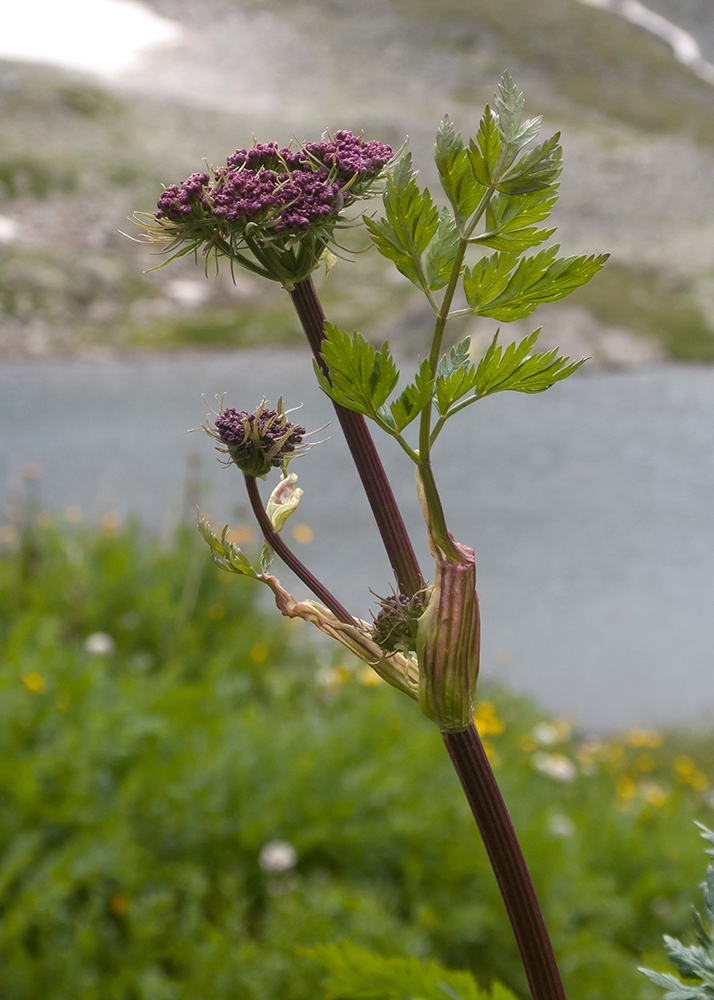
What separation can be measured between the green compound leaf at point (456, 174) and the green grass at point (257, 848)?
206 cm

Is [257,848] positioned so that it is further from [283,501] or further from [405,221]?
[405,221]

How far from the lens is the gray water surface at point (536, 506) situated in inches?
279

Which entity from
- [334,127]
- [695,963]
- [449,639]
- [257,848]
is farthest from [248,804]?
[334,127]

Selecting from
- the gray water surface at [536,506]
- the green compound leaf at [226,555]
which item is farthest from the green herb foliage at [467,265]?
the gray water surface at [536,506]

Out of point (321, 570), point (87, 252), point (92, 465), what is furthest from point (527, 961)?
point (87, 252)

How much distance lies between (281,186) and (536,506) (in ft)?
36.4

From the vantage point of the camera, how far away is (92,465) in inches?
478

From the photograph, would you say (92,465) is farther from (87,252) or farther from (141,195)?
(141,195)

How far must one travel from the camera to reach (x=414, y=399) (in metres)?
0.34

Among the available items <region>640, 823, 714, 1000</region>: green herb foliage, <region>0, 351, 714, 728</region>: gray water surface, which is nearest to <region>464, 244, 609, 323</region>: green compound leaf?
<region>640, 823, 714, 1000</region>: green herb foliage

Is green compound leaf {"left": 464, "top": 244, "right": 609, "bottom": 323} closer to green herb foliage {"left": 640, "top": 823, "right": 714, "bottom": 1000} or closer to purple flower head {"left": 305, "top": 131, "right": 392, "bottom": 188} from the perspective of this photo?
purple flower head {"left": 305, "top": 131, "right": 392, "bottom": 188}

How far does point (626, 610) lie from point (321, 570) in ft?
10.9

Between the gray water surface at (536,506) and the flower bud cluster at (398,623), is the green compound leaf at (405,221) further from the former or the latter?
the gray water surface at (536,506)

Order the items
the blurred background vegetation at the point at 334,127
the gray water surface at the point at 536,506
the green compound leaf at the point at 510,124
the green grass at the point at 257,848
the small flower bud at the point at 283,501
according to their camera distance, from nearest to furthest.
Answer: the green compound leaf at the point at 510,124 → the small flower bud at the point at 283,501 → the green grass at the point at 257,848 → the gray water surface at the point at 536,506 → the blurred background vegetation at the point at 334,127
